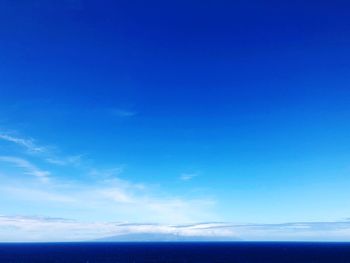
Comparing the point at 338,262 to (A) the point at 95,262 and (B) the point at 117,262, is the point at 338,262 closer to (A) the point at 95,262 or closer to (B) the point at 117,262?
(B) the point at 117,262

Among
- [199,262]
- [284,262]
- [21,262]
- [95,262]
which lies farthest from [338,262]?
[21,262]

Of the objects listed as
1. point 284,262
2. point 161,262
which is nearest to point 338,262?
point 284,262

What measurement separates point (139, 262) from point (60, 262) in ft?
92.1

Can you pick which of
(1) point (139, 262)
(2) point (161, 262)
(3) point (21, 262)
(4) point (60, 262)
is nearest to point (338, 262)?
(2) point (161, 262)

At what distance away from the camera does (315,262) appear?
436ft

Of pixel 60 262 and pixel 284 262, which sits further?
pixel 284 262

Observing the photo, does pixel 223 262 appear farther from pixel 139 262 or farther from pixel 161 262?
pixel 139 262

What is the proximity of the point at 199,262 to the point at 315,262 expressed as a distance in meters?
43.0

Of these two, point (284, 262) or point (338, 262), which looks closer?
point (338, 262)

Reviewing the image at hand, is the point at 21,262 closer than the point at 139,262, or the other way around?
the point at 21,262

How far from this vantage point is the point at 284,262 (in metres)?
134

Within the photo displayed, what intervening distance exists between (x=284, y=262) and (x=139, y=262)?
53786 mm

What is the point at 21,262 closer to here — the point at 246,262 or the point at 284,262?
the point at 246,262

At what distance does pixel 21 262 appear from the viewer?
12506 centimetres
